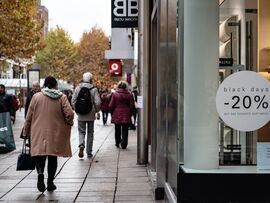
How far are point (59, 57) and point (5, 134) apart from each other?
234ft

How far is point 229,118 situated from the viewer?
580 centimetres

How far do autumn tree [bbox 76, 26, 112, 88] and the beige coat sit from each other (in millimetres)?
72855

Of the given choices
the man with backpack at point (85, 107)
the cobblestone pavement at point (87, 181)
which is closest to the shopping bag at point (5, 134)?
the cobblestone pavement at point (87, 181)

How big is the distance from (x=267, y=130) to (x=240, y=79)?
0.59 meters

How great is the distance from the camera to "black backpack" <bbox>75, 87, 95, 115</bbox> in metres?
12.8

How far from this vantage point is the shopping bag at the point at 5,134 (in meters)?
13.7

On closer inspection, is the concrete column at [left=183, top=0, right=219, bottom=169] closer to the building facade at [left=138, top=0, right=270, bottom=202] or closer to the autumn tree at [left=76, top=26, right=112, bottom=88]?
the building facade at [left=138, top=0, right=270, bottom=202]

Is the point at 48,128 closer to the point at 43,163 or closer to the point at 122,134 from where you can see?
the point at 43,163

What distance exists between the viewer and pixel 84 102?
42.2 feet

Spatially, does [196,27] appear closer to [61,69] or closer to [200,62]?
[200,62]

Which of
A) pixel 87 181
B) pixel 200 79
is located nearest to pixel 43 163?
pixel 87 181

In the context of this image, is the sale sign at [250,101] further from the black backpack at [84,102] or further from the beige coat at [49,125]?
the black backpack at [84,102]

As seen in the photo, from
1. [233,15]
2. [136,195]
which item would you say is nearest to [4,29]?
[136,195]

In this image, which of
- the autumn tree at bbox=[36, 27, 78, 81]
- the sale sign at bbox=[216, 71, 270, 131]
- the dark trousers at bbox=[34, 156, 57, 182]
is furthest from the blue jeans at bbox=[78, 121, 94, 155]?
the autumn tree at bbox=[36, 27, 78, 81]
